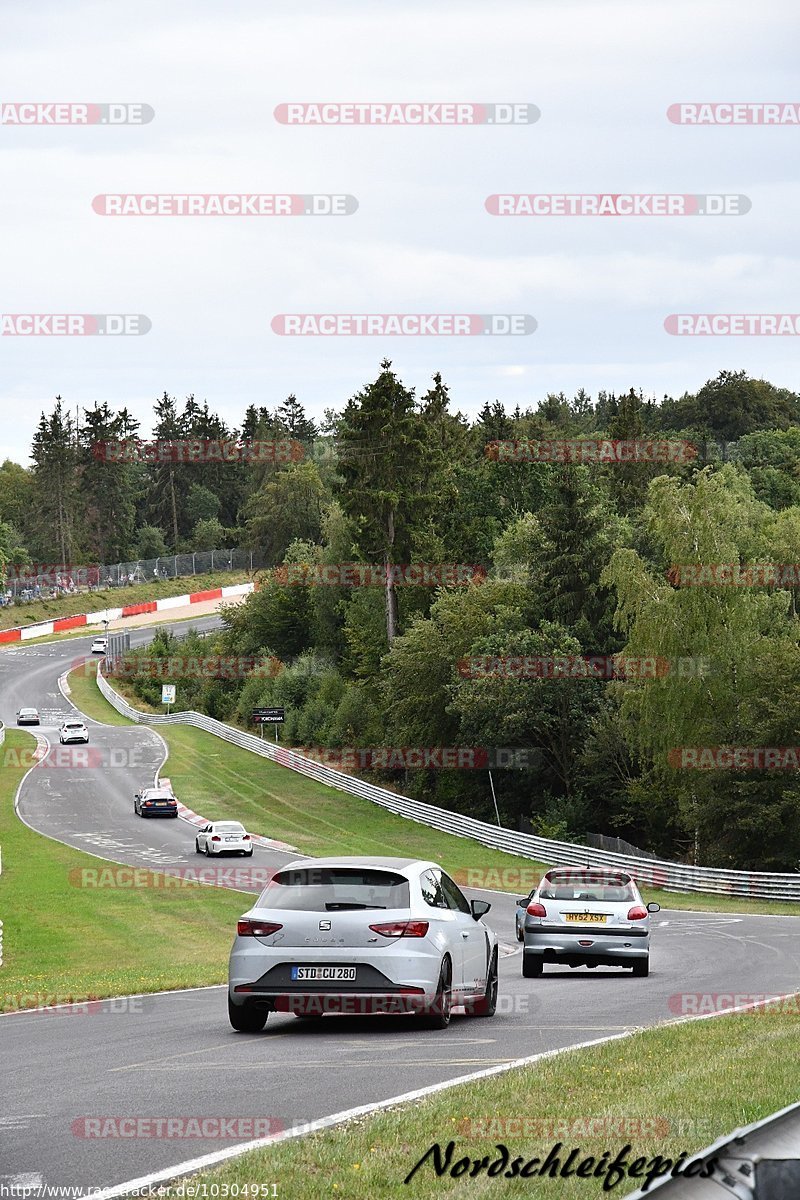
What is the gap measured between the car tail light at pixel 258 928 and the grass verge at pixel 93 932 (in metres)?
4.47

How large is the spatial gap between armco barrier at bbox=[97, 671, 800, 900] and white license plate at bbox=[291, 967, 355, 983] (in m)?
35.8

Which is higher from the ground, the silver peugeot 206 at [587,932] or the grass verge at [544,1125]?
the grass verge at [544,1125]

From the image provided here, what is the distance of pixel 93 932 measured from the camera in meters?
33.4

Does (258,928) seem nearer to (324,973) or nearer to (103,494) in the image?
(324,973)

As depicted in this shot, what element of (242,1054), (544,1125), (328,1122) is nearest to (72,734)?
(242,1054)

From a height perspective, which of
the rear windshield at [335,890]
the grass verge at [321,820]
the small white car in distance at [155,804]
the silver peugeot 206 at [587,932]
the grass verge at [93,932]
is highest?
the rear windshield at [335,890]

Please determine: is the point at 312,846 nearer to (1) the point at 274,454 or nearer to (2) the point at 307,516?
(2) the point at 307,516

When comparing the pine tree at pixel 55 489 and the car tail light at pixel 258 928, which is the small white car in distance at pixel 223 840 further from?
the pine tree at pixel 55 489

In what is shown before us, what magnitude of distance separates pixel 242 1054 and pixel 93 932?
23.4m

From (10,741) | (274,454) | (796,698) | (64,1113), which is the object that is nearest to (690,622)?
(796,698)

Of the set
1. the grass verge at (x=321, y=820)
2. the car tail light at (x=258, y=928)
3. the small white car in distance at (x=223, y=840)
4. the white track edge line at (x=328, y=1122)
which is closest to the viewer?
the white track edge line at (x=328, y=1122)

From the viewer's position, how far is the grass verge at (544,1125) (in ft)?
21.2

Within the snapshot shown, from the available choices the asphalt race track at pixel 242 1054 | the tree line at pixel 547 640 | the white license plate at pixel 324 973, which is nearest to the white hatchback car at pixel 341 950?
the white license plate at pixel 324 973

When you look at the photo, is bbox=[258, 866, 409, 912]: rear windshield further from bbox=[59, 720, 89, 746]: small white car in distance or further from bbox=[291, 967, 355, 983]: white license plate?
bbox=[59, 720, 89, 746]: small white car in distance
